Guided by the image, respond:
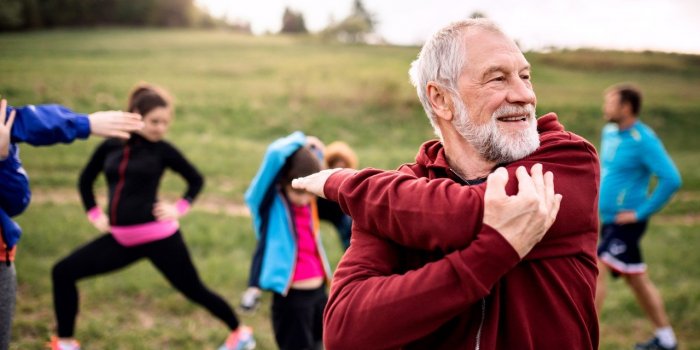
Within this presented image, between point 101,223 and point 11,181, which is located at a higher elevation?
point 11,181

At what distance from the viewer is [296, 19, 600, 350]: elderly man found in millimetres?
1454

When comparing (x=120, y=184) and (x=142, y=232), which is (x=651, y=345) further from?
(x=120, y=184)

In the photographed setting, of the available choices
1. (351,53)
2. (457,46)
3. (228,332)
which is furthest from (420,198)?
(351,53)

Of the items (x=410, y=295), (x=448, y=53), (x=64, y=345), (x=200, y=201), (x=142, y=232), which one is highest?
(x=448, y=53)

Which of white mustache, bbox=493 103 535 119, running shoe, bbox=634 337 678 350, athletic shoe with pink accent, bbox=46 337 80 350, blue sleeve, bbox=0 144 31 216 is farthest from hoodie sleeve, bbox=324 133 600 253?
running shoe, bbox=634 337 678 350

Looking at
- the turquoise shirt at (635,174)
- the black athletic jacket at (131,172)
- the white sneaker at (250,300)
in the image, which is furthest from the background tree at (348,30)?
the white sneaker at (250,300)

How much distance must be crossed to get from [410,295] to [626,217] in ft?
15.4

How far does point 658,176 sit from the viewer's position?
5316mm

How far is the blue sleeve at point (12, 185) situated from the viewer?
9.46 ft

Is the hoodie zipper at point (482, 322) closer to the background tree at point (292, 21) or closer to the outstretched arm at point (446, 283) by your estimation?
the outstretched arm at point (446, 283)

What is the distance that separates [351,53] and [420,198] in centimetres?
3516

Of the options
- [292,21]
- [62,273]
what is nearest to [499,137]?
[62,273]

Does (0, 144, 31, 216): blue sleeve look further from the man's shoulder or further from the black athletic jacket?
the man's shoulder

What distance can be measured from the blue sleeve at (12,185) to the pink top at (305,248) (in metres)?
1.75
